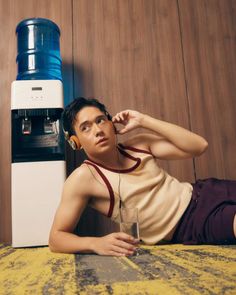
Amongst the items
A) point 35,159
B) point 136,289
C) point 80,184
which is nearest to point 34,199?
point 35,159

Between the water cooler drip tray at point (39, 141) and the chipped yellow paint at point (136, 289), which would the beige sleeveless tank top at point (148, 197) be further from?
the chipped yellow paint at point (136, 289)

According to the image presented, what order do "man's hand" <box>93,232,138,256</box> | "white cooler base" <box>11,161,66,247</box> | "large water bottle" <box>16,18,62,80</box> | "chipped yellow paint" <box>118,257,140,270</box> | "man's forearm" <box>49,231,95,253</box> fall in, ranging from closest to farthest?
"chipped yellow paint" <box>118,257,140,270</box> → "man's hand" <box>93,232,138,256</box> → "man's forearm" <box>49,231,95,253</box> → "white cooler base" <box>11,161,66,247</box> → "large water bottle" <box>16,18,62,80</box>

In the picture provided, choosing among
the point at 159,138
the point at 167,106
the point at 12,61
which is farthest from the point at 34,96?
the point at 167,106

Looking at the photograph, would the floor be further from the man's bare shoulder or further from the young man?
the man's bare shoulder

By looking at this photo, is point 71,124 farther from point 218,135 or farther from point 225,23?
point 225,23

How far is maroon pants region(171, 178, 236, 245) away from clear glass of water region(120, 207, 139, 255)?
0.35m

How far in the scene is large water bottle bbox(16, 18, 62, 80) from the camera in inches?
78.7

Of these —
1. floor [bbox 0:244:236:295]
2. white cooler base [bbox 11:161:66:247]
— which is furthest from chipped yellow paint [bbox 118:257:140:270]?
white cooler base [bbox 11:161:66:247]

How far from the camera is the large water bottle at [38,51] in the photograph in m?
2.00

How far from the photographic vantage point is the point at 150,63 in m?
2.31

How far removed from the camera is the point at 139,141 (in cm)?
158

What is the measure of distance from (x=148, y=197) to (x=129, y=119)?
422mm

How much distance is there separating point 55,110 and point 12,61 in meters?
0.73

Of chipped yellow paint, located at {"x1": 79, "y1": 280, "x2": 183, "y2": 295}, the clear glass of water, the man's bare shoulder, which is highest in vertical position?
the man's bare shoulder
